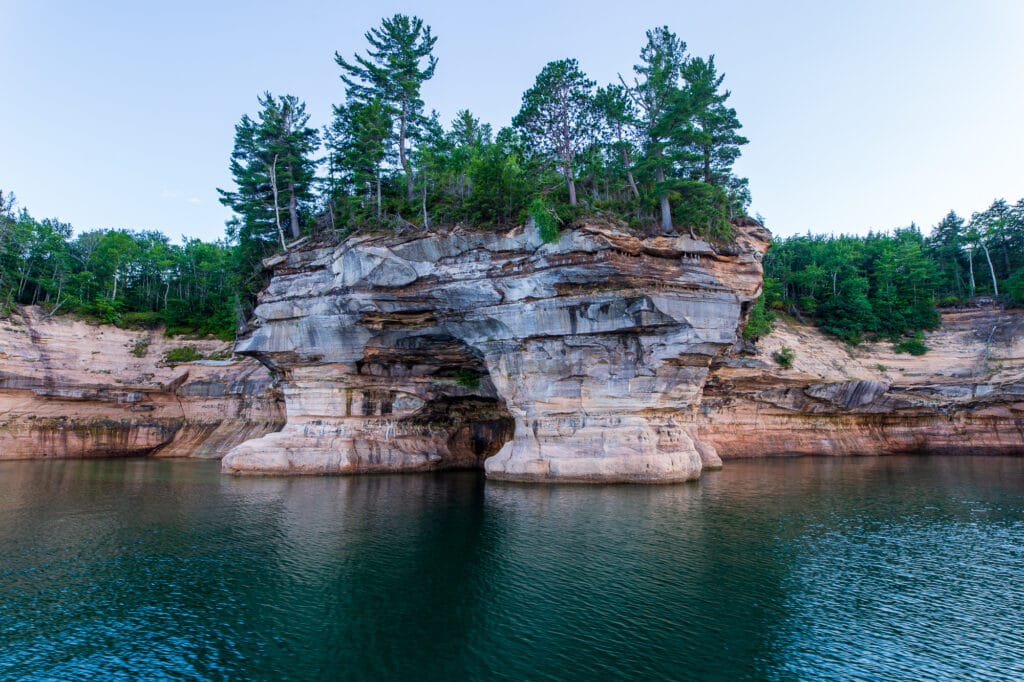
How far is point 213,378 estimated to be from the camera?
1527 inches

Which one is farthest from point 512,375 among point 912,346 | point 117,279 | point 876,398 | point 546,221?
point 117,279

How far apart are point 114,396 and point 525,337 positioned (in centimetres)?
3045

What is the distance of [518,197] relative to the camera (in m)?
26.5

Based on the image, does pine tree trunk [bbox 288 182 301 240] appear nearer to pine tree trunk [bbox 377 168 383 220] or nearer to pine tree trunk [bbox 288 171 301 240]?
pine tree trunk [bbox 288 171 301 240]

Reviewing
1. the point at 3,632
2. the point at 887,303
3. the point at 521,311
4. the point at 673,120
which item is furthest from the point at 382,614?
the point at 887,303

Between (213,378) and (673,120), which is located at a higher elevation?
(673,120)

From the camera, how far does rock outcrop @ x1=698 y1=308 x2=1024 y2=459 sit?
35469 mm

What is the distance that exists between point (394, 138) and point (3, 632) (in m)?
27.9

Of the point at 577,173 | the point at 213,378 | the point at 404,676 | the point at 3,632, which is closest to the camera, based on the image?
the point at 404,676

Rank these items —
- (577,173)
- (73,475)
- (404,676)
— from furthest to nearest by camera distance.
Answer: (577,173)
(73,475)
(404,676)

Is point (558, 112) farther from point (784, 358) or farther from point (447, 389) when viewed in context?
point (784, 358)

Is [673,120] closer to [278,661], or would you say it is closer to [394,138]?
[394,138]

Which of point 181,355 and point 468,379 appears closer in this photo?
point 468,379

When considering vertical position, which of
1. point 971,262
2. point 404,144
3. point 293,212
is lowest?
point 293,212
